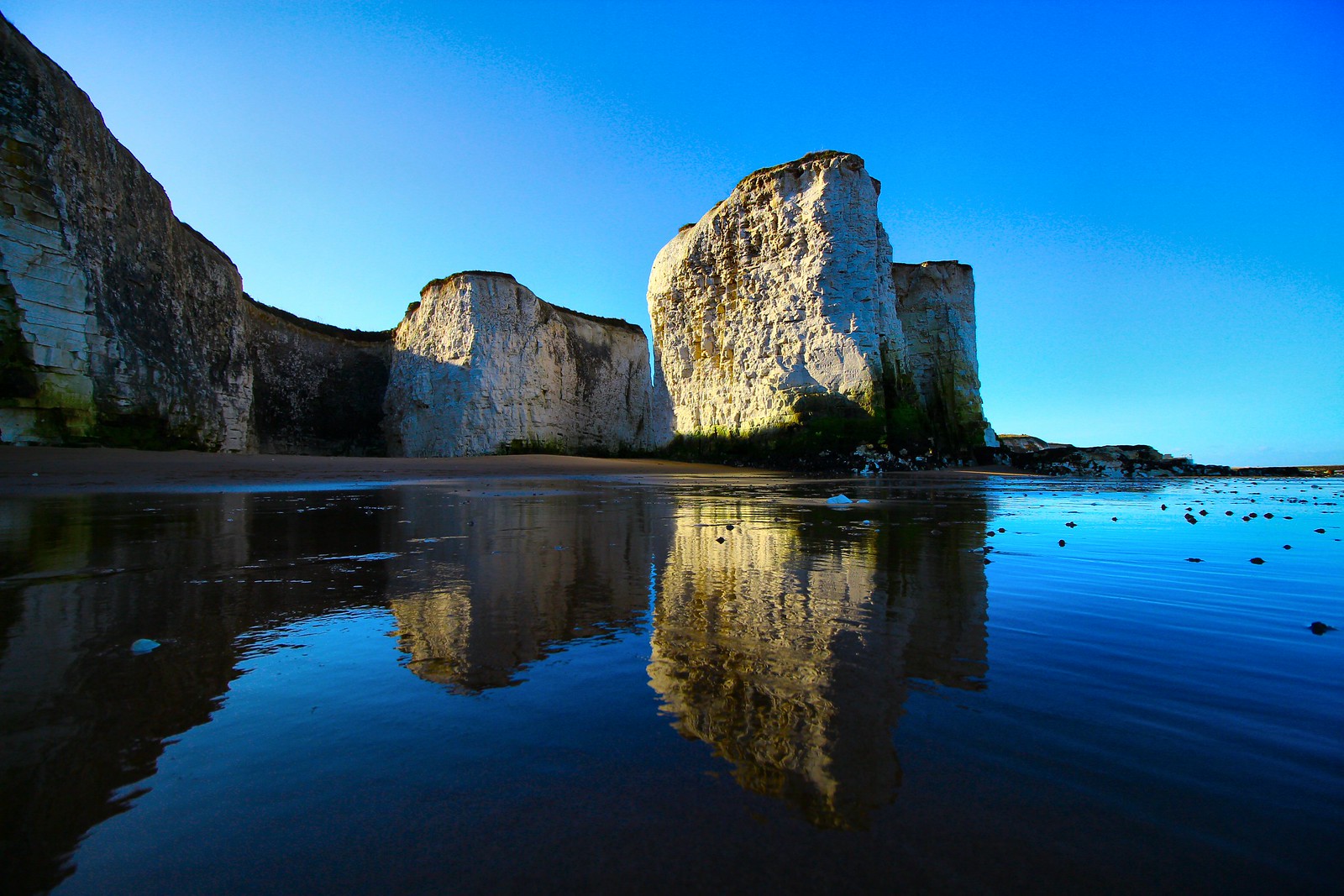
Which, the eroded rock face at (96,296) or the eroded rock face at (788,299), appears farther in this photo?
the eroded rock face at (788,299)

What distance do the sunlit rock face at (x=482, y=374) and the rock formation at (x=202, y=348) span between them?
0.25 ft

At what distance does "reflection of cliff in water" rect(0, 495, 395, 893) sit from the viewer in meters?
0.97

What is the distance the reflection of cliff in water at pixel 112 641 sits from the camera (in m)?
0.97

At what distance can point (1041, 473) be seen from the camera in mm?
17312

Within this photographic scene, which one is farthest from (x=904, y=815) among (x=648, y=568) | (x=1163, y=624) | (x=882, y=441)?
(x=882, y=441)

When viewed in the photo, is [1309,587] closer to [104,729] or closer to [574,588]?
[574,588]

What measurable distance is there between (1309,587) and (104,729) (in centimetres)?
437

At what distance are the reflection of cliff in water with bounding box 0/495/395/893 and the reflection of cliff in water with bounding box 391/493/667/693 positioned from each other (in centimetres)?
42

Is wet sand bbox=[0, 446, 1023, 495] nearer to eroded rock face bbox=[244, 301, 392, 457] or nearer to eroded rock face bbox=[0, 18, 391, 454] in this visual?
eroded rock face bbox=[0, 18, 391, 454]

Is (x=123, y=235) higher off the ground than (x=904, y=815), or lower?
higher

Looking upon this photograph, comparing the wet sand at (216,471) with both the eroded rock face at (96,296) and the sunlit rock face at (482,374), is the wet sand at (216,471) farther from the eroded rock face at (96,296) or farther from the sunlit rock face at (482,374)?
the sunlit rock face at (482,374)

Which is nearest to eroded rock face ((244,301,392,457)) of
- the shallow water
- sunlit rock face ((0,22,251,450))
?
sunlit rock face ((0,22,251,450))

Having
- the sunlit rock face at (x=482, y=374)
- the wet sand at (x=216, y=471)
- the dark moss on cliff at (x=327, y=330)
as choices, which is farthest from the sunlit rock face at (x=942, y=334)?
the dark moss on cliff at (x=327, y=330)

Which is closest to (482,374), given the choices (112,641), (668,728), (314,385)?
(314,385)
